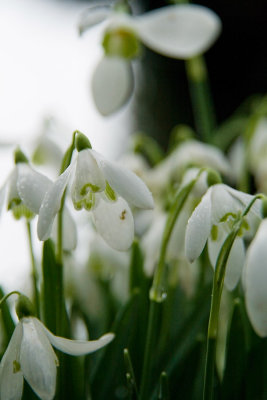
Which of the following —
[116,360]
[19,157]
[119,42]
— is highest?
[119,42]

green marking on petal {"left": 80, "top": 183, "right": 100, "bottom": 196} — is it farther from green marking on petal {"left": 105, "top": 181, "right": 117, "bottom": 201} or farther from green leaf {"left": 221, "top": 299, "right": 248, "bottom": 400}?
green leaf {"left": 221, "top": 299, "right": 248, "bottom": 400}

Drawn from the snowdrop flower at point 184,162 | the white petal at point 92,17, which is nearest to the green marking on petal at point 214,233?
the snowdrop flower at point 184,162

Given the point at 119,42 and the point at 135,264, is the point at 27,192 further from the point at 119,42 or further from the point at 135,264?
the point at 119,42

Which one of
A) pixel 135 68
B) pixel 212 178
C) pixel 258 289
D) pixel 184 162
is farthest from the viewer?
pixel 135 68

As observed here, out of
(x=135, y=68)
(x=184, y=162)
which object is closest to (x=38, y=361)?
(x=184, y=162)

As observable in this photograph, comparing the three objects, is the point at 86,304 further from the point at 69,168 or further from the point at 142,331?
the point at 69,168

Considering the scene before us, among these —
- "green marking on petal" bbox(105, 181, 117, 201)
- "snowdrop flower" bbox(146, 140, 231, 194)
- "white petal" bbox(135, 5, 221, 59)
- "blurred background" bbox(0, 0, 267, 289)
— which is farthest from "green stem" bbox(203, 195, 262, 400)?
"blurred background" bbox(0, 0, 267, 289)
